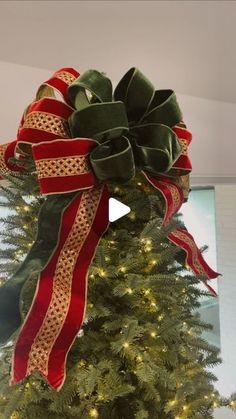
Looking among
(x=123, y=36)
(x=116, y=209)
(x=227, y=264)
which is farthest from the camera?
(x=227, y=264)

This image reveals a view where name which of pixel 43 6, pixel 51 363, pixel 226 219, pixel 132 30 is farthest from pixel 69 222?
pixel 226 219

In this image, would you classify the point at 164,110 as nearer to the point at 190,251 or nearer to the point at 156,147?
the point at 156,147

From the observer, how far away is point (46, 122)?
51 cm

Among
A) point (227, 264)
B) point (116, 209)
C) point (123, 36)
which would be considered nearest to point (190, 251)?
point (116, 209)

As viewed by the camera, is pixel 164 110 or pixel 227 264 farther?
pixel 227 264

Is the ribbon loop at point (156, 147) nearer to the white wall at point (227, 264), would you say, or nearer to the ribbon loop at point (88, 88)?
the ribbon loop at point (88, 88)

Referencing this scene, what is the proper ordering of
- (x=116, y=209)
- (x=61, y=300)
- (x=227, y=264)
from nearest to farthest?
1. (x=61, y=300)
2. (x=116, y=209)
3. (x=227, y=264)

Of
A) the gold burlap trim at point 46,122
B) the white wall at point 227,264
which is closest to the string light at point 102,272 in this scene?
the gold burlap trim at point 46,122

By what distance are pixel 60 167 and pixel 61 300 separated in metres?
0.17

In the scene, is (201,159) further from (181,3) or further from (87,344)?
(87,344)

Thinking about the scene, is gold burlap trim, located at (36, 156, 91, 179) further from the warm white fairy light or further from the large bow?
the warm white fairy light

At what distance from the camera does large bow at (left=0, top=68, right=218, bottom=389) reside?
0.45 m

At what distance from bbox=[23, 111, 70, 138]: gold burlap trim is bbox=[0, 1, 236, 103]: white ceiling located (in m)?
0.70

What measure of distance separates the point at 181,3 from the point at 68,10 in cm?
36
